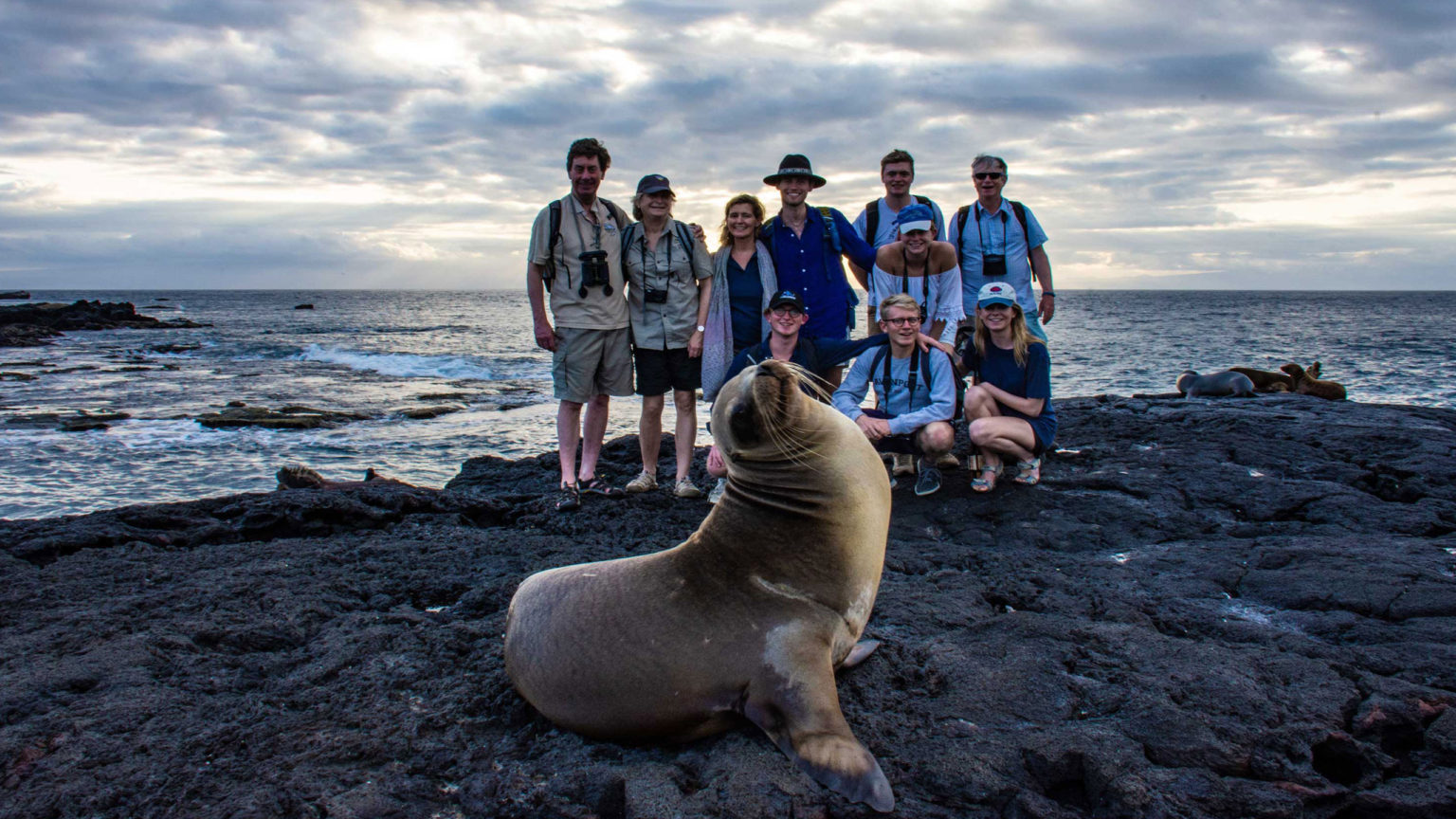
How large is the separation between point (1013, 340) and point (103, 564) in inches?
225

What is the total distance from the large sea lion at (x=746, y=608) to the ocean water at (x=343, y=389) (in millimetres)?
4803

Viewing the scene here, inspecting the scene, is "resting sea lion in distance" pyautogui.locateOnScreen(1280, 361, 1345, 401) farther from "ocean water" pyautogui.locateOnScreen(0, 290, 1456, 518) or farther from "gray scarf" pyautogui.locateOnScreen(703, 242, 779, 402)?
"gray scarf" pyautogui.locateOnScreen(703, 242, 779, 402)

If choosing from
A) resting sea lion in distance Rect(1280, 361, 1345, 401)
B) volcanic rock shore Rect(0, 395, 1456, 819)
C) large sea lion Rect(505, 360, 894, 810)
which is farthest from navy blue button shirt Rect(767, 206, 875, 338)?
resting sea lion in distance Rect(1280, 361, 1345, 401)

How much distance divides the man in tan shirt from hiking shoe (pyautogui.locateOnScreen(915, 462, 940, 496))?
220 cm

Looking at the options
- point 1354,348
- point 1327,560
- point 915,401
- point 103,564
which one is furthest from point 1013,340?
point 1354,348

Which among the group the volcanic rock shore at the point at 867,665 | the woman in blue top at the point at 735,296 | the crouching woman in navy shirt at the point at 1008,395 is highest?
the woman in blue top at the point at 735,296

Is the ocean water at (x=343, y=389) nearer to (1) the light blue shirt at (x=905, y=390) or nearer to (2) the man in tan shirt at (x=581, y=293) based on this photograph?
(2) the man in tan shirt at (x=581, y=293)

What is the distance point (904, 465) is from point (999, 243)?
2005 mm

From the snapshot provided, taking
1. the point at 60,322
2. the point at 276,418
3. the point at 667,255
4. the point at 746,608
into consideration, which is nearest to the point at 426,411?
the point at 276,418

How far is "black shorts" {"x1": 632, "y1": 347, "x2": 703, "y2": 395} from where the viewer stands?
639cm

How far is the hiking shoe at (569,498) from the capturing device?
6.02m

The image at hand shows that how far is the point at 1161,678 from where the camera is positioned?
10.0 feet

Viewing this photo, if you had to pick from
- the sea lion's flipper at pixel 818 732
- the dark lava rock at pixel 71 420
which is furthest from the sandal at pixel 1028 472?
the dark lava rock at pixel 71 420

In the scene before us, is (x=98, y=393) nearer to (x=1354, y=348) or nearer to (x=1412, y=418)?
(x=1412, y=418)
